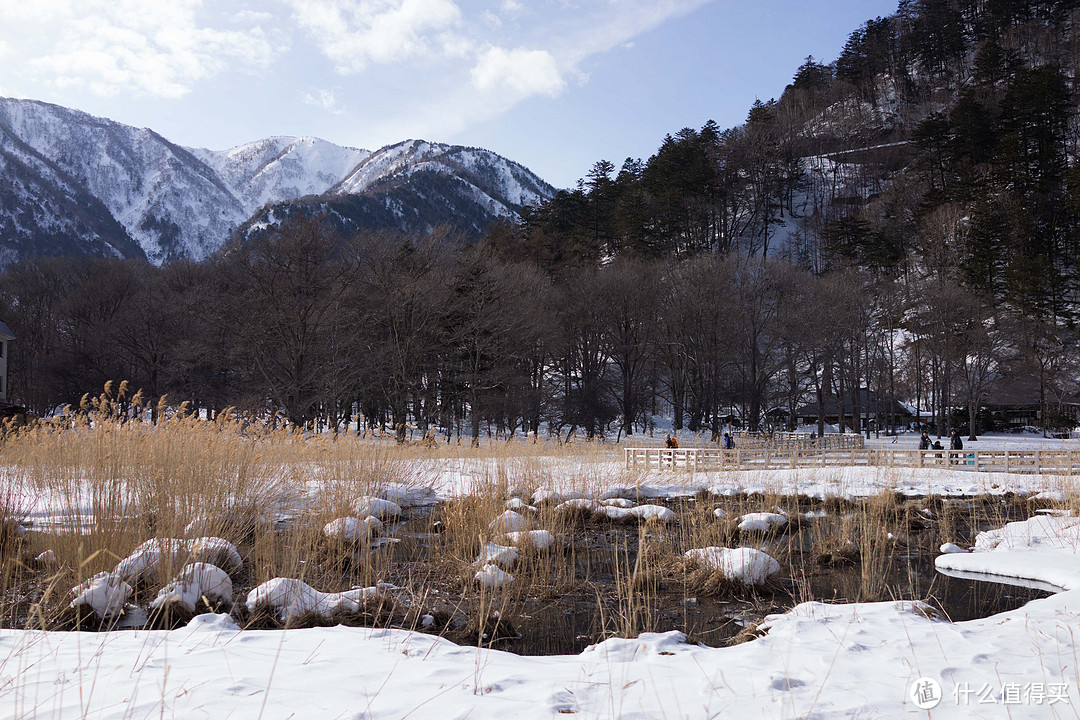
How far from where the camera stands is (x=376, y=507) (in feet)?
A: 30.9

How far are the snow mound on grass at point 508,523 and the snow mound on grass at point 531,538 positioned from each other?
29cm

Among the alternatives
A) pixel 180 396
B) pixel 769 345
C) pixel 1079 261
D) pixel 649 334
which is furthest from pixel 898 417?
pixel 180 396

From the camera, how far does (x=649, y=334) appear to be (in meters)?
39.8

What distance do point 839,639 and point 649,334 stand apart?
35767 mm

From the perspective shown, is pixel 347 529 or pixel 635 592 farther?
pixel 347 529

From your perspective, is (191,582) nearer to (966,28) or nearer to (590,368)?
(590,368)

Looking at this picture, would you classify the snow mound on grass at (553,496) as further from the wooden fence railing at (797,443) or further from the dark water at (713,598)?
the wooden fence railing at (797,443)

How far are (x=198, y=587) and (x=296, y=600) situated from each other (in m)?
0.93

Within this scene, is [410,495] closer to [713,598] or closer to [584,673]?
[713,598]

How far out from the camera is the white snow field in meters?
3.05

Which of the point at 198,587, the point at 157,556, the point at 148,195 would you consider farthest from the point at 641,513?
the point at 148,195

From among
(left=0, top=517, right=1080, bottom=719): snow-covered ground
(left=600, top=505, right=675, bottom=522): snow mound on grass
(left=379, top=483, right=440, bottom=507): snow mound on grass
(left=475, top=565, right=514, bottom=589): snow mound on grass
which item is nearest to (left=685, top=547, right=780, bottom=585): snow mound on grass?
(left=0, top=517, right=1080, bottom=719): snow-covered ground

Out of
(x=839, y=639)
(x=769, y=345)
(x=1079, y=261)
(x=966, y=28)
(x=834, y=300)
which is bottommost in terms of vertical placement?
(x=839, y=639)

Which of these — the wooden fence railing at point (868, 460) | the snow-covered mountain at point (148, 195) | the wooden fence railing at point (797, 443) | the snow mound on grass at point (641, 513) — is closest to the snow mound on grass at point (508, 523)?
the snow mound on grass at point (641, 513)
